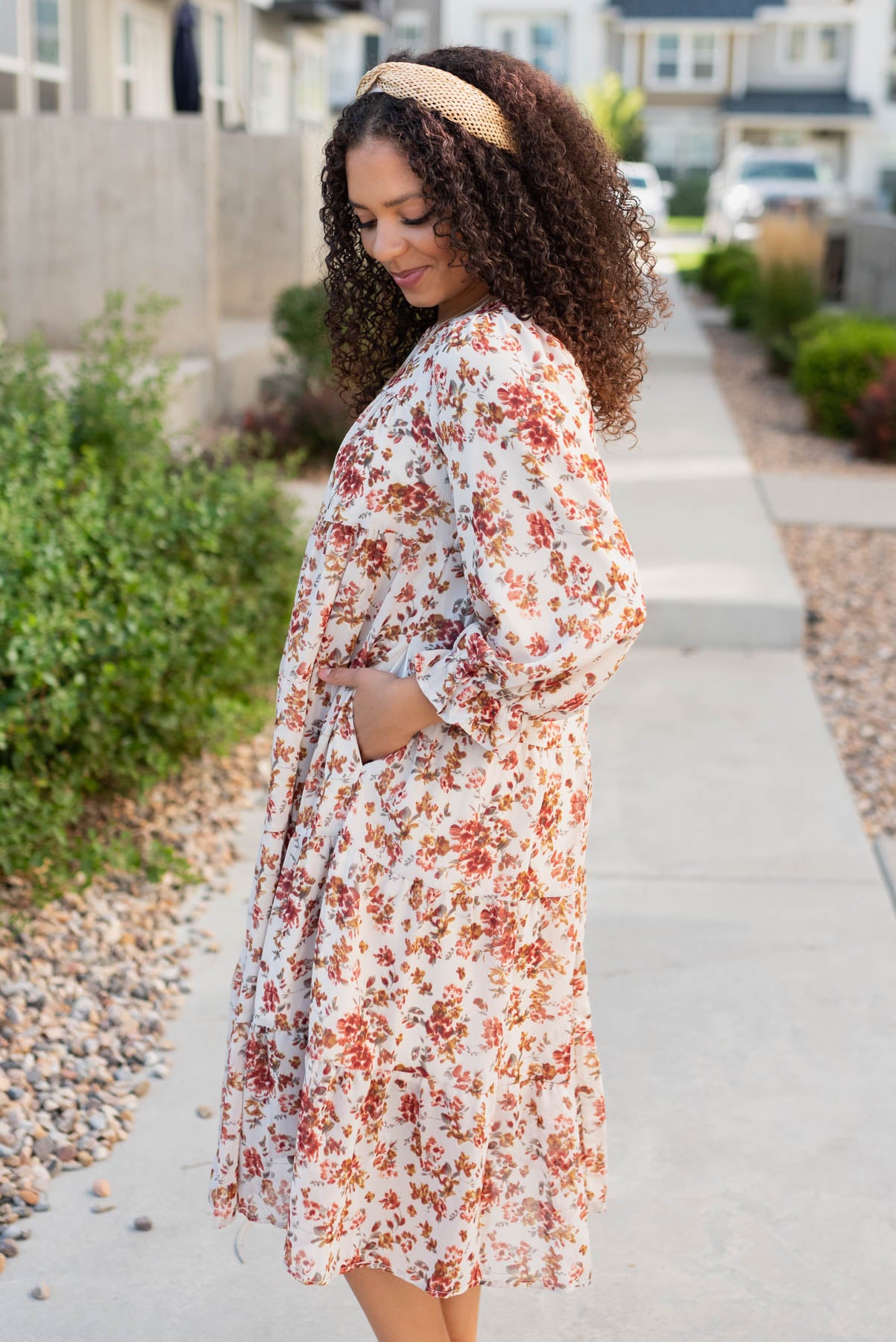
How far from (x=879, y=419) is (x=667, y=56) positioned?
42.2 meters

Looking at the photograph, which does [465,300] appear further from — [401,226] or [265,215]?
[265,215]

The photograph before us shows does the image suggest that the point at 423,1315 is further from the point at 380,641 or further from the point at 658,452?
the point at 658,452

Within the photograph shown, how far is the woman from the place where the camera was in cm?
169

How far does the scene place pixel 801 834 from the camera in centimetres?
426

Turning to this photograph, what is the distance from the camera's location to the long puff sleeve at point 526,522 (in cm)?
167

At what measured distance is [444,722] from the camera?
1.80 metres

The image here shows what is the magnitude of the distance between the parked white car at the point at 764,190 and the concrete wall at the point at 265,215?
1544cm

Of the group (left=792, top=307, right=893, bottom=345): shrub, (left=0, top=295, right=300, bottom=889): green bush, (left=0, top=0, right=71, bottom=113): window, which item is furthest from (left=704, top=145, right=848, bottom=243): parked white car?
(left=0, top=295, right=300, bottom=889): green bush

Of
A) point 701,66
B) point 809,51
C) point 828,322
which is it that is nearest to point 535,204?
point 828,322

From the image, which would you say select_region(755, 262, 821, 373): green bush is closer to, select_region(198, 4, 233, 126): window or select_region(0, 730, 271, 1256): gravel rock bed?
select_region(198, 4, 233, 126): window

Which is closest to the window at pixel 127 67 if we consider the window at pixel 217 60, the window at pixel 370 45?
the window at pixel 217 60

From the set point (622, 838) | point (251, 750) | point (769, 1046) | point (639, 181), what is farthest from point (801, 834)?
point (639, 181)

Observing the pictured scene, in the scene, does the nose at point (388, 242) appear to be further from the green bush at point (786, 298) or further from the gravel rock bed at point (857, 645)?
the green bush at point (786, 298)

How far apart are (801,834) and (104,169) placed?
6755mm
